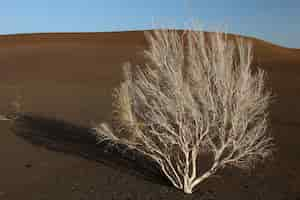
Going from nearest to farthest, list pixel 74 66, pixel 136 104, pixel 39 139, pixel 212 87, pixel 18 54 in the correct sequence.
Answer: pixel 212 87 < pixel 136 104 < pixel 39 139 < pixel 74 66 < pixel 18 54

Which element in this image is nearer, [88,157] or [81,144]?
[88,157]

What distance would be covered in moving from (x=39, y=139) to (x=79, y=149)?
2260mm

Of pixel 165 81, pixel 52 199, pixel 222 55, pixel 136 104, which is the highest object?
pixel 222 55

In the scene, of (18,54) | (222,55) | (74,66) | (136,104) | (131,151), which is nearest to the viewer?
(222,55)

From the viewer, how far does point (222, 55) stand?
26.4ft

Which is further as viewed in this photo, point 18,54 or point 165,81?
point 18,54

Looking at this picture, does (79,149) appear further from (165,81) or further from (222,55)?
(222,55)

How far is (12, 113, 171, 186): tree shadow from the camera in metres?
11.1

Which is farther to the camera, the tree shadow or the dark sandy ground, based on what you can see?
the tree shadow

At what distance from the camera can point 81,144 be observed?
14.0 metres

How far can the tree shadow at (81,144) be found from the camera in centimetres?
1107

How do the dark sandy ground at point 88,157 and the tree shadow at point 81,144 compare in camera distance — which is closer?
the dark sandy ground at point 88,157

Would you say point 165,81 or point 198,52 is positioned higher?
point 198,52

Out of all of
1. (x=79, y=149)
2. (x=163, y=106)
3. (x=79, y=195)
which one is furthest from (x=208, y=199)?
(x=79, y=149)
